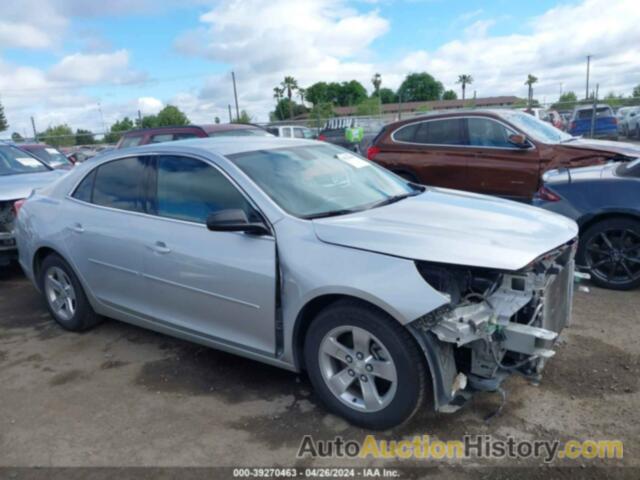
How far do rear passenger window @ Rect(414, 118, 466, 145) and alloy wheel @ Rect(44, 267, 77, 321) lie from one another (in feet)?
19.5

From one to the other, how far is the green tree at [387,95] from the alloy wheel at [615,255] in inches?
3671

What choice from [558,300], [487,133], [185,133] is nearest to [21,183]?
[185,133]

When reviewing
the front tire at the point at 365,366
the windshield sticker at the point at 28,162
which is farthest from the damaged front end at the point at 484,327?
the windshield sticker at the point at 28,162

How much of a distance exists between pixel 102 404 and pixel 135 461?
0.78 meters

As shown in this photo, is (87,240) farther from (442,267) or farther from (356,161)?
(442,267)

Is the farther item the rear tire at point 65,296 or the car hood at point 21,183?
the car hood at point 21,183

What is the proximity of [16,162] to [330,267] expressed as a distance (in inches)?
269

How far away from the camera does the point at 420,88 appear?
317ft

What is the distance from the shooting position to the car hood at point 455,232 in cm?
282

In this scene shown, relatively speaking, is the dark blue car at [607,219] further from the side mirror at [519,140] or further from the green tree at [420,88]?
the green tree at [420,88]

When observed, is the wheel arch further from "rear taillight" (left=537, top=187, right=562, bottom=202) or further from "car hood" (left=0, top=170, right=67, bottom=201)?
"car hood" (left=0, top=170, right=67, bottom=201)

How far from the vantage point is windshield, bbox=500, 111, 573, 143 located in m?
7.90

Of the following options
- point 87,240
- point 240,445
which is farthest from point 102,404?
point 87,240

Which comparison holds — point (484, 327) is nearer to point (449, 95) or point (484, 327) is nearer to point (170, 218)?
point (170, 218)
